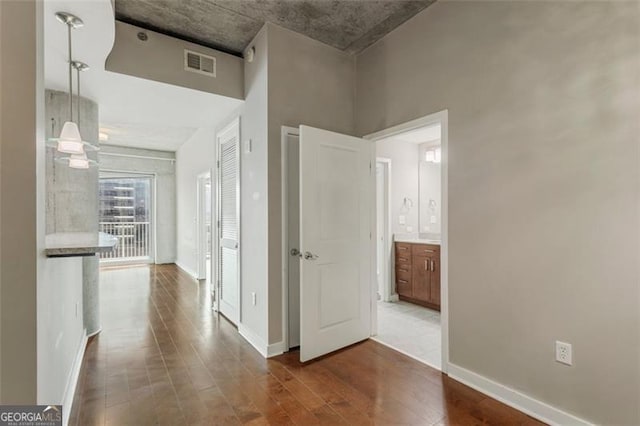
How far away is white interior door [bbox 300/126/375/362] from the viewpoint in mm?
2721

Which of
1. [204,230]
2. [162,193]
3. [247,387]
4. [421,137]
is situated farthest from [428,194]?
[162,193]

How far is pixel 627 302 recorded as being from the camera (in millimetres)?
1639

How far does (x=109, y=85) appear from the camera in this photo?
2.98 metres

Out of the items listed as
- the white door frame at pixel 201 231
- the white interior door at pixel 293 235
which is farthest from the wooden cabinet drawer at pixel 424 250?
the white door frame at pixel 201 231

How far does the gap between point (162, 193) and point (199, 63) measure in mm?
5469

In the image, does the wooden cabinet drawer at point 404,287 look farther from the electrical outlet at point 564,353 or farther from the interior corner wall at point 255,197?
the electrical outlet at point 564,353

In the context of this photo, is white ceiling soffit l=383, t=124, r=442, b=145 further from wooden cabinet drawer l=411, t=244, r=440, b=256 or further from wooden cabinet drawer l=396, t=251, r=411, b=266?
wooden cabinet drawer l=396, t=251, r=411, b=266

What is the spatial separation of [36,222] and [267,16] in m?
2.53

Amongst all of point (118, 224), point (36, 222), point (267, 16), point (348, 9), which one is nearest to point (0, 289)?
point (36, 222)

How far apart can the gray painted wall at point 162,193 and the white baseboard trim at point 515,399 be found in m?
7.18

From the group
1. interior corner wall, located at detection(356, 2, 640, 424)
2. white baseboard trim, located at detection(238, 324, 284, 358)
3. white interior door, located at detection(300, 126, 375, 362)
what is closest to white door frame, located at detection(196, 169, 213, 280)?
white baseboard trim, located at detection(238, 324, 284, 358)

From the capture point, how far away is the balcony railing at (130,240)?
7652mm

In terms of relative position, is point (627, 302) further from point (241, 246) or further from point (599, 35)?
point (241, 246)

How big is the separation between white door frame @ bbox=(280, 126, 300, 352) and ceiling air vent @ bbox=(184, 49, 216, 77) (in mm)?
1047
